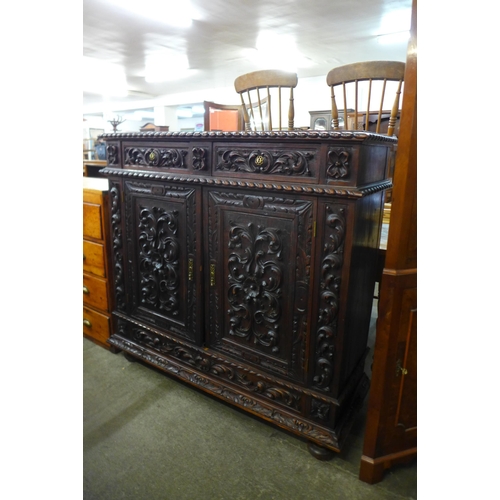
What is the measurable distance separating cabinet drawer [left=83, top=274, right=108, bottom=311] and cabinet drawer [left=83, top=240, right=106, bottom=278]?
0.14ft

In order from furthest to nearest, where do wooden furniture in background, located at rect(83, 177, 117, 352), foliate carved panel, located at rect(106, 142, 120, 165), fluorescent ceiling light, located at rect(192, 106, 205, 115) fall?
fluorescent ceiling light, located at rect(192, 106, 205, 115) < wooden furniture in background, located at rect(83, 177, 117, 352) < foliate carved panel, located at rect(106, 142, 120, 165)

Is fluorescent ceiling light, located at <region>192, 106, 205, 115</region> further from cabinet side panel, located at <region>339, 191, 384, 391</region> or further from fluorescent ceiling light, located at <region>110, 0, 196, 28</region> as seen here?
cabinet side panel, located at <region>339, 191, 384, 391</region>

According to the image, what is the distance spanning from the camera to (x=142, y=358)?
72.7 inches

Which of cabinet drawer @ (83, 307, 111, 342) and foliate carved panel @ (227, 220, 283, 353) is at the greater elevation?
foliate carved panel @ (227, 220, 283, 353)

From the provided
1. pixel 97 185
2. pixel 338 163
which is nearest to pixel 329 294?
pixel 338 163

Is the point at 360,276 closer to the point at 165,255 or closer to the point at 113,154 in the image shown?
the point at 165,255

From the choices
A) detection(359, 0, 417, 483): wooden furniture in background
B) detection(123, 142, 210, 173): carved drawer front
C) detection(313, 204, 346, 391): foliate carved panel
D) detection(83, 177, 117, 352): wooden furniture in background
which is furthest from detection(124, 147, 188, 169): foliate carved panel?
detection(359, 0, 417, 483): wooden furniture in background

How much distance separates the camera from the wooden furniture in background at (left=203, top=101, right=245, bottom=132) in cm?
281

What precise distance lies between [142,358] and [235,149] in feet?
3.87

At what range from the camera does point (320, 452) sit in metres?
1.37
